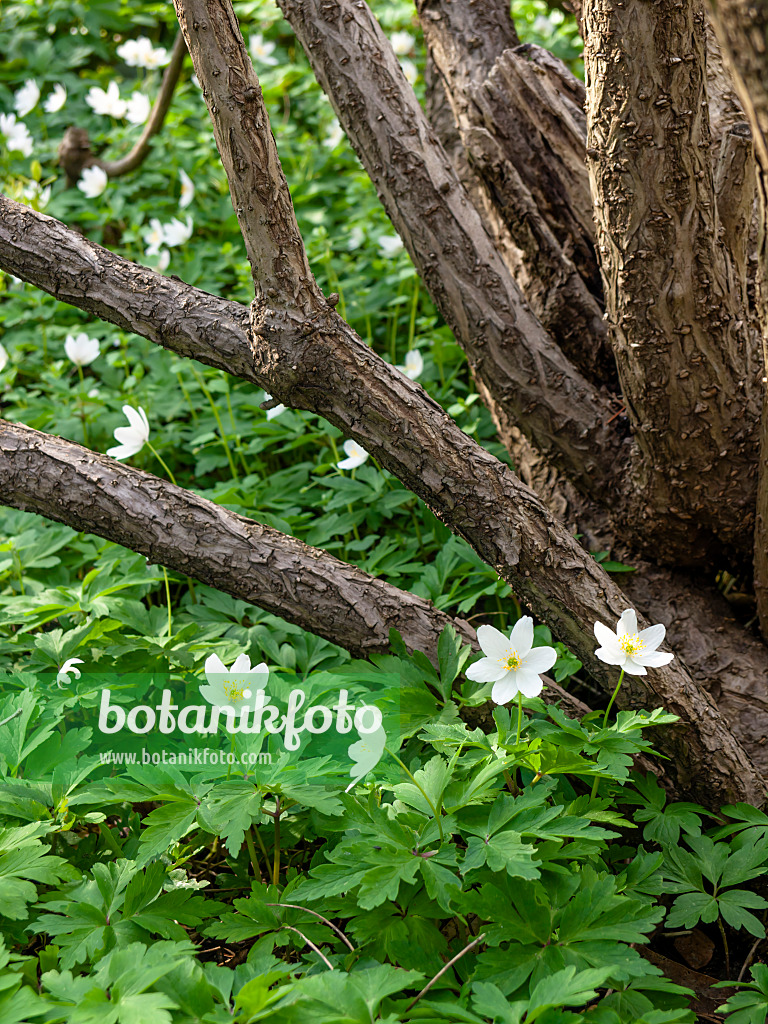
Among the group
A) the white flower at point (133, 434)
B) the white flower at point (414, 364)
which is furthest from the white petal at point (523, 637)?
the white flower at point (414, 364)

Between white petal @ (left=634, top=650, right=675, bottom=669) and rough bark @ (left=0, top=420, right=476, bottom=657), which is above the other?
rough bark @ (left=0, top=420, right=476, bottom=657)

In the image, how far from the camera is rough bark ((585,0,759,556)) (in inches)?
64.2

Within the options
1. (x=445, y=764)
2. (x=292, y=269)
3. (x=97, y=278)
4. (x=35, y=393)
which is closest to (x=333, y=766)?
(x=445, y=764)

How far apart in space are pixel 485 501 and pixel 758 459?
697mm

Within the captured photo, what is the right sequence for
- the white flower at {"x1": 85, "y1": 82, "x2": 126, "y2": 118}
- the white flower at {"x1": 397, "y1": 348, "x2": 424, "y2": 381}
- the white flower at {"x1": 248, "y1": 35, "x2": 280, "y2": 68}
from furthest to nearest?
1. the white flower at {"x1": 248, "y1": 35, "x2": 280, "y2": 68}
2. the white flower at {"x1": 85, "y1": 82, "x2": 126, "y2": 118}
3. the white flower at {"x1": 397, "y1": 348, "x2": 424, "y2": 381}

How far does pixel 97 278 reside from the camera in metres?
1.71

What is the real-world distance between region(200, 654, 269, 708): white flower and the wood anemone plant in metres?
0.19

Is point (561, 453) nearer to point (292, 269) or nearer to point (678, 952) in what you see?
point (292, 269)

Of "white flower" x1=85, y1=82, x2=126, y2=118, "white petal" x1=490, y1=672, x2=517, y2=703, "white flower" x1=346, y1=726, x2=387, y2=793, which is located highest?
"white flower" x1=85, y1=82, x2=126, y2=118

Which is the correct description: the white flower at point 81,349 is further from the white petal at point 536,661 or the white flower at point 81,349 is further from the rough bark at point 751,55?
the rough bark at point 751,55

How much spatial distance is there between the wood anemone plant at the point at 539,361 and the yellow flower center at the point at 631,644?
0.43 feet

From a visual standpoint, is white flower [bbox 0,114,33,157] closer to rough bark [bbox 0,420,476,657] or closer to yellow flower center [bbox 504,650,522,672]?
rough bark [bbox 0,420,476,657]

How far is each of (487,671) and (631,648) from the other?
27 centimetres

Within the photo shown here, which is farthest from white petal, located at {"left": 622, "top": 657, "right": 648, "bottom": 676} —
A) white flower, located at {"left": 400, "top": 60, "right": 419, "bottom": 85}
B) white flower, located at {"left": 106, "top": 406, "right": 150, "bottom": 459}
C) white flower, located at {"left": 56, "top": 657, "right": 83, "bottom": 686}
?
white flower, located at {"left": 400, "top": 60, "right": 419, "bottom": 85}
